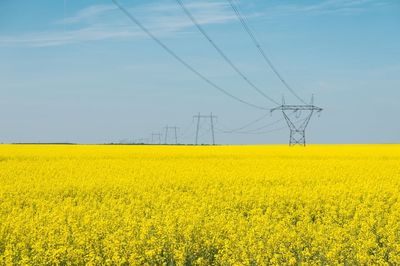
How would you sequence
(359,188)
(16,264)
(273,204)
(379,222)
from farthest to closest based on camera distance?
(359,188) < (273,204) < (379,222) < (16,264)

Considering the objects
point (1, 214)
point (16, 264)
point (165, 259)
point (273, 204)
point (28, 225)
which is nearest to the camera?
point (16, 264)

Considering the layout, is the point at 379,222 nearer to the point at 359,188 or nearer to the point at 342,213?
the point at 342,213

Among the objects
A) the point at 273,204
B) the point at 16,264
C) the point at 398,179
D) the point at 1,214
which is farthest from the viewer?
the point at 398,179

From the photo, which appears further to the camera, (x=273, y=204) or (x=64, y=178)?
(x=64, y=178)

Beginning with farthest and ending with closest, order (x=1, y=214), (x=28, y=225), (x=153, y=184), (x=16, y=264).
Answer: (x=153, y=184) < (x=1, y=214) < (x=28, y=225) < (x=16, y=264)

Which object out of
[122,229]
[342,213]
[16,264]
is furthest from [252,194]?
[16,264]

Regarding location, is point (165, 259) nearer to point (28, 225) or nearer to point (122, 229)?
point (122, 229)

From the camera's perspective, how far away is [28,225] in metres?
9.57

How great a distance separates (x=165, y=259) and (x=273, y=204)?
5624 mm

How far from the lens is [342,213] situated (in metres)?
12.2

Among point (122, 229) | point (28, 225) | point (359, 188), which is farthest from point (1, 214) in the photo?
point (359, 188)

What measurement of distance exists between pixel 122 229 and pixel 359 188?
8729 mm

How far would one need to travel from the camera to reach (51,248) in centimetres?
830

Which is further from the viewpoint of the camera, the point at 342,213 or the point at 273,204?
the point at 273,204
